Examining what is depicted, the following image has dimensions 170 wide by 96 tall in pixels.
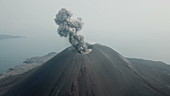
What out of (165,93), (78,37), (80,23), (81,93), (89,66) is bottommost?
(165,93)

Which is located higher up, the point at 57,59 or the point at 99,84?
the point at 57,59

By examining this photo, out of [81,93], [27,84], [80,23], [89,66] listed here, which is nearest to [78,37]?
[80,23]

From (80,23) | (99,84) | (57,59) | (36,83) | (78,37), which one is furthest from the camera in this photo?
(80,23)

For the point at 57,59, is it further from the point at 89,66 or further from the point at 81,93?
the point at 81,93

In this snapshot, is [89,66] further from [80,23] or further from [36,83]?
[80,23]

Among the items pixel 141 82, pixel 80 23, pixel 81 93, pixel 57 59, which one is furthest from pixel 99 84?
pixel 80 23

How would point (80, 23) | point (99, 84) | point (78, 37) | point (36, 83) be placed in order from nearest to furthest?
point (99, 84)
point (36, 83)
point (78, 37)
point (80, 23)

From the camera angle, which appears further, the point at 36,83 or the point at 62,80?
the point at 36,83
